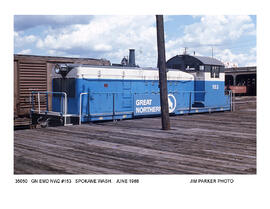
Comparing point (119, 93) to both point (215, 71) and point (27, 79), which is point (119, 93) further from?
point (215, 71)

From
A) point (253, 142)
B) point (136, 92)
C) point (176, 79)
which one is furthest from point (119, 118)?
point (253, 142)

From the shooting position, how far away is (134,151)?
5.43m

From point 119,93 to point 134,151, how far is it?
5.72 metres

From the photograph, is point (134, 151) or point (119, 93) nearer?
point (134, 151)

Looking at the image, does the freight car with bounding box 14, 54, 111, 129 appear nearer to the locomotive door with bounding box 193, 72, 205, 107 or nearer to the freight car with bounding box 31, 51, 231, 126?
the freight car with bounding box 31, 51, 231, 126

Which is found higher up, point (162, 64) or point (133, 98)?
point (162, 64)

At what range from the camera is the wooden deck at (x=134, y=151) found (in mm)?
4281

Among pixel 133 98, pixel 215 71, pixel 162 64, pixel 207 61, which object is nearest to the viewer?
pixel 162 64

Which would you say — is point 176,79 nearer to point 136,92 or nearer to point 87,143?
point 136,92

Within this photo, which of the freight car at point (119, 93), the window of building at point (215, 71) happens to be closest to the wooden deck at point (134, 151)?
the freight car at point (119, 93)

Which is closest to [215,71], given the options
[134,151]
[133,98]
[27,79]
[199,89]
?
[199,89]

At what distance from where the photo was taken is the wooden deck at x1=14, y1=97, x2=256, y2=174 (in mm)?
4281

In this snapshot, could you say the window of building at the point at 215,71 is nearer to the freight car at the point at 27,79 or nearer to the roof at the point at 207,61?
the roof at the point at 207,61

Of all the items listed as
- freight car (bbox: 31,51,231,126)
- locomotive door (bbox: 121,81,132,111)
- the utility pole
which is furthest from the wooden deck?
locomotive door (bbox: 121,81,132,111)
